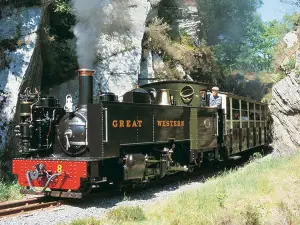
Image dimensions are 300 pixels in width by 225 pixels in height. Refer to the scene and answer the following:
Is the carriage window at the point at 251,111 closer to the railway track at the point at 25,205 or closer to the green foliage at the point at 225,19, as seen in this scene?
the railway track at the point at 25,205

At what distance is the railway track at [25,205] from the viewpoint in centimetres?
741

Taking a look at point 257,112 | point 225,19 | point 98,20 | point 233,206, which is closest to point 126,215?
point 233,206

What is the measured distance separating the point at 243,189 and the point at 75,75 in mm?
9960

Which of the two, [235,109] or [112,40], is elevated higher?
[112,40]

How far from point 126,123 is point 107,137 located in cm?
72

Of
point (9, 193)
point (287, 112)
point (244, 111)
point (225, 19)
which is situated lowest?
point (9, 193)

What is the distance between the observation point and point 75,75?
15.9 m

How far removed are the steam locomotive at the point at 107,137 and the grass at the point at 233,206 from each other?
1448 millimetres

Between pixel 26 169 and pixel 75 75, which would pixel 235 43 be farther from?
pixel 26 169

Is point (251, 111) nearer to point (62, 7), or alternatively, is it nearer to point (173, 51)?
point (173, 51)

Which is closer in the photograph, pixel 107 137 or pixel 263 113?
pixel 107 137

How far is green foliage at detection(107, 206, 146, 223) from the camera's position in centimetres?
653

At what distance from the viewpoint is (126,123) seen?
337 inches

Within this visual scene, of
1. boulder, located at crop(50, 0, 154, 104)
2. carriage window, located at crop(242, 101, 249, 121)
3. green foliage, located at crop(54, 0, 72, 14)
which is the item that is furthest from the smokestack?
carriage window, located at crop(242, 101, 249, 121)
